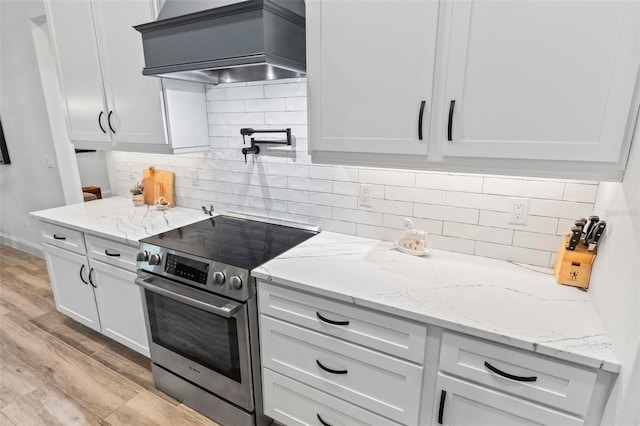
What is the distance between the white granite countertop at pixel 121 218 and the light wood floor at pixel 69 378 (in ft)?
3.06

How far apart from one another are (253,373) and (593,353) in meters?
1.37

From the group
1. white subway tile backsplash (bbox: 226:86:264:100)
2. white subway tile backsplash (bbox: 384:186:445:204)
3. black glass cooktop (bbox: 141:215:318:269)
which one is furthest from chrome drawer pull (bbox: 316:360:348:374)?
white subway tile backsplash (bbox: 226:86:264:100)

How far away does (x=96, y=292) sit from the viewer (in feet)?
7.70

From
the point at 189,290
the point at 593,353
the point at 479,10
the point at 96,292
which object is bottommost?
the point at 96,292

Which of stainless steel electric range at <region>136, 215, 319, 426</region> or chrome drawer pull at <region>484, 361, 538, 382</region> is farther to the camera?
stainless steel electric range at <region>136, 215, 319, 426</region>

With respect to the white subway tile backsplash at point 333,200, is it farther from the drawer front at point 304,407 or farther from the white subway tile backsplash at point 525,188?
the drawer front at point 304,407

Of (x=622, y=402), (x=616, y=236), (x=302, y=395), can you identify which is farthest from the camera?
(x=302, y=395)

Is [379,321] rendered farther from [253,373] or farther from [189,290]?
[189,290]

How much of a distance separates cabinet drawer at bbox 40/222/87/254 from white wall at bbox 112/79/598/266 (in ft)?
2.32

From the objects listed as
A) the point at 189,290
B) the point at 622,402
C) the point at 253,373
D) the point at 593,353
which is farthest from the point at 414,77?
the point at 253,373

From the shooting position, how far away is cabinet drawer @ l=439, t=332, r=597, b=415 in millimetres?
1060

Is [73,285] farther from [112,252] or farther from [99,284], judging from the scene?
[112,252]

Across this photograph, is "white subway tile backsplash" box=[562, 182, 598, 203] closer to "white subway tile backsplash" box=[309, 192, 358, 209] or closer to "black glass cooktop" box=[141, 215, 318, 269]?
"white subway tile backsplash" box=[309, 192, 358, 209]

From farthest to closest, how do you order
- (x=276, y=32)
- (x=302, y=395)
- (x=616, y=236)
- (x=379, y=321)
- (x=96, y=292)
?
1. (x=96, y=292)
2. (x=302, y=395)
3. (x=276, y=32)
4. (x=379, y=321)
5. (x=616, y=236)
